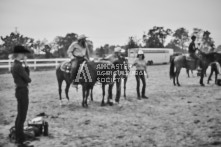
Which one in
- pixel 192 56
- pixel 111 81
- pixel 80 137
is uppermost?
pixel 192 56

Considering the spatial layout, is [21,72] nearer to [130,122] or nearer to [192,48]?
[130,122]

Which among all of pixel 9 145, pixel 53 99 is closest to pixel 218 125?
pixel 9 145

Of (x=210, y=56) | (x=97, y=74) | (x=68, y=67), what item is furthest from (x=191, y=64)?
(x=68, y=67)

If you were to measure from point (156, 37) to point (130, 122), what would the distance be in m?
83.6

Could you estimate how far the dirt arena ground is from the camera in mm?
5281

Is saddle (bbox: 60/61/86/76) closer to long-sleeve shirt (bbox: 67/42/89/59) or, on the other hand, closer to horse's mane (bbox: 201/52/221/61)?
long-sleeve shirt (bbox: 67/42/89/59)

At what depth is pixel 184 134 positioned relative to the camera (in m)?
5.65

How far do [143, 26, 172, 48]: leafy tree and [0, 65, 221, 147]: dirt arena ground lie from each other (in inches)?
2845

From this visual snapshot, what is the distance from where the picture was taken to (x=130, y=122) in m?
6.87

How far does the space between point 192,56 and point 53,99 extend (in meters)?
9.63

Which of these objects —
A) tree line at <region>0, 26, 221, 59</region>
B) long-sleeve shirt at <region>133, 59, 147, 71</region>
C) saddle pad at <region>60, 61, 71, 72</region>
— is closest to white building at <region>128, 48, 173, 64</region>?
tree line at <region>0, 26, 221, 59</region>

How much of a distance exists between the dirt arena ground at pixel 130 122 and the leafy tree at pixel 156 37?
72.3 m

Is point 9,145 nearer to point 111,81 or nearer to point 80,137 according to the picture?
point 80,137

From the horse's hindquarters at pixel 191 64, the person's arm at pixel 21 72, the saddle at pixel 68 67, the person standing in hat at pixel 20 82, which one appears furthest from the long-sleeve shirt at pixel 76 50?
the horse's hindquarters at pixel 191 64
